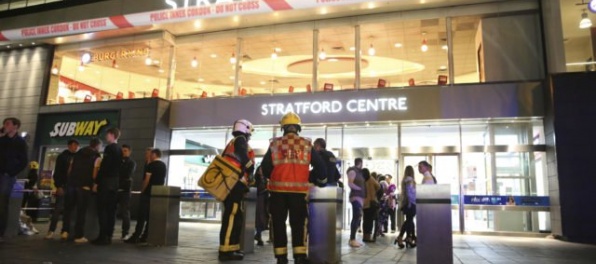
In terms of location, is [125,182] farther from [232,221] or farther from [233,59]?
[233,59]

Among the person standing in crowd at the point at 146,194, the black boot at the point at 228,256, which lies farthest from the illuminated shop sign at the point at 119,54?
the black boot at the point at 228,256

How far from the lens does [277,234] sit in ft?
14.2

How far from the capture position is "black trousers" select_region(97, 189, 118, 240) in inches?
242

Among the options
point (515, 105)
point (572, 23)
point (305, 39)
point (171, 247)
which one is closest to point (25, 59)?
point (305, 39)

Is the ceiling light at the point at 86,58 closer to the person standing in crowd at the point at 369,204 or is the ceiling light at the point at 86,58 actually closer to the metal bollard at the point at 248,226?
the person standing in crowd at the point at 369,204

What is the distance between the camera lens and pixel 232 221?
16.0 ft

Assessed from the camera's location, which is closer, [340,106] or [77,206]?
[77,206]

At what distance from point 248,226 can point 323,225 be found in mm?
1456

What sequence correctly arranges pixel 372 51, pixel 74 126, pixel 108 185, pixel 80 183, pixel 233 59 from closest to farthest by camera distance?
pixel 108 185 < pixel 80 183 < pixel 372 51 < pixel 233 59 < pixel 74 126

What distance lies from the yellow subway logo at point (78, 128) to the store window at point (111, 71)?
82cm

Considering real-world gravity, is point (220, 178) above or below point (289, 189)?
above

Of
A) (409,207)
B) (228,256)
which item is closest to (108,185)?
(228,256)

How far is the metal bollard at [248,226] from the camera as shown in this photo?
18.7 feet

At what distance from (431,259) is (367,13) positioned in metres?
9.54
